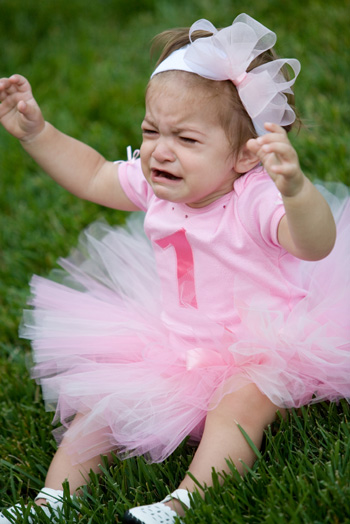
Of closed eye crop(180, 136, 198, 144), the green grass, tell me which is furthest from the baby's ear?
the green grass

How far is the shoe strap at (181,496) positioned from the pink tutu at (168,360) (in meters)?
0.13

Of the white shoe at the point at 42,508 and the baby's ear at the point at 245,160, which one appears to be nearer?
the white shoe at the point at 42,508

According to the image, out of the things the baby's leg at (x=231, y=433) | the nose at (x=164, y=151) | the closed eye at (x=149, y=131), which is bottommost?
the baby's leg at (x=231, y=433)

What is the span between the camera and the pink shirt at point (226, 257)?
174cm

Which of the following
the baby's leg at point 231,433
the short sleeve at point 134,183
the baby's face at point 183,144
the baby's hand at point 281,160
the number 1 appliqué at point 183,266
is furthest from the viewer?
the short sleeve at point 134,183

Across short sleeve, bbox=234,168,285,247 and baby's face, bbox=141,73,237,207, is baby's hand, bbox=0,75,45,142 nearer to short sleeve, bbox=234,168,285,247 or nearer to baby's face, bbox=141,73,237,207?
baby's face, bbox=141,73,237,207

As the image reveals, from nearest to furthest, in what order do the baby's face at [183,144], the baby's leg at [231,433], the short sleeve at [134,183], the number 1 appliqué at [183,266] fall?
the baby's leg at [231,433] < the baby's face at [183,144] < the number 1 appliqué at [183,266] < the short sleeve at [134,183]

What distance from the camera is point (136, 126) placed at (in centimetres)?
346

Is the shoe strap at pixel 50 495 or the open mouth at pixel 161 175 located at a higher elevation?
the open mouth at pixel 161 175

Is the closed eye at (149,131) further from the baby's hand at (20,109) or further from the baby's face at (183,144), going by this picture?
the baby's hand at (20,109)

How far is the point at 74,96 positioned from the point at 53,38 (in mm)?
1029

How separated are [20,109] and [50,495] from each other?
107cm

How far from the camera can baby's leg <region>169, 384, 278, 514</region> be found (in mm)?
1594

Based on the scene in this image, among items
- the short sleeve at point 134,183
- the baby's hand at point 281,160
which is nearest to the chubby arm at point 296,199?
the baby's hand at point 281,160
